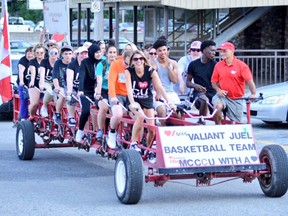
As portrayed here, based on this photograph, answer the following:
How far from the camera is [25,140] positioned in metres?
14.2

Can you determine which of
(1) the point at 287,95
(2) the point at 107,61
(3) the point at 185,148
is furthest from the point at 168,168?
(1) the point at 287,95

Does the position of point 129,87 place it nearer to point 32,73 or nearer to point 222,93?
point 222,93

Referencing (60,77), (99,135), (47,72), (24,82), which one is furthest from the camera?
(24,82)

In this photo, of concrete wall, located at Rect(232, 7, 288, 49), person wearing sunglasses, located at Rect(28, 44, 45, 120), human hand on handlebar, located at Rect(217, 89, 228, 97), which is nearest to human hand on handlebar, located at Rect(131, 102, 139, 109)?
human hand on handlebar, located at Rect(217, 89, 228, 97)

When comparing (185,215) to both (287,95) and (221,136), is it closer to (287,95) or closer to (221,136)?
(221,136)

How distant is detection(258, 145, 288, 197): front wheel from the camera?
10.3 m

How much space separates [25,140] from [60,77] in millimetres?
1180

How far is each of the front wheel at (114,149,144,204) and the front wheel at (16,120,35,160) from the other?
418cm

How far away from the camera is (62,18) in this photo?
24.4 m

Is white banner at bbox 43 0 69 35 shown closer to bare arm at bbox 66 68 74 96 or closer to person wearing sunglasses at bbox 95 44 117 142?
bare arm at bbox 66 68 74 96

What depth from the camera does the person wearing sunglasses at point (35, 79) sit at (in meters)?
15.0

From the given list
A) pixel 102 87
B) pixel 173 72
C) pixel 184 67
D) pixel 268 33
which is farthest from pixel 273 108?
pixel 268 33

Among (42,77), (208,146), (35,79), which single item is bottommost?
(208,146)

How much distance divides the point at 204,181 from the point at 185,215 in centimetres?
74
